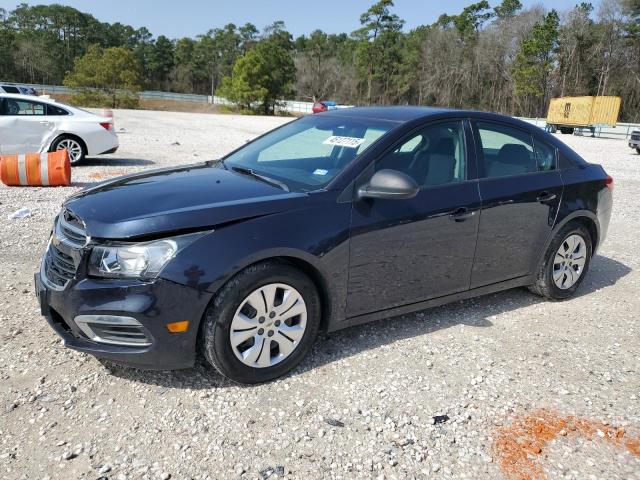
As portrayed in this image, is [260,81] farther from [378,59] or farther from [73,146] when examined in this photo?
[73,146]

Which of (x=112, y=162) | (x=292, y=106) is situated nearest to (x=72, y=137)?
(x=112, y=162)

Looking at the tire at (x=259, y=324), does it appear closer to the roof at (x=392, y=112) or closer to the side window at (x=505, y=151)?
the roof at (x=392, y=112)

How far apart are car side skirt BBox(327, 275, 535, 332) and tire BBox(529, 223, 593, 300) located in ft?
0.48

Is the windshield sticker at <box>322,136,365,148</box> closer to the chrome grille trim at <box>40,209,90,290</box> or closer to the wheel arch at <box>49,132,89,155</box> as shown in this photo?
the chrome grille trim at <box>40,209,90,290</box>

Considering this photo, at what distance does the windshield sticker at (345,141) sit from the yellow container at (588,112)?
38083mm

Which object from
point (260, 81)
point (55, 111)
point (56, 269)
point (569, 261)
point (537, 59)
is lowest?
point (569, 261)

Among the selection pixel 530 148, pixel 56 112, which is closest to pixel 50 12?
pixel 56 112

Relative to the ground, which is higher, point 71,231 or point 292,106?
point 292,106

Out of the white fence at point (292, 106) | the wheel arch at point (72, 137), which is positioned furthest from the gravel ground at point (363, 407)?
the white fence at point (292, 106)

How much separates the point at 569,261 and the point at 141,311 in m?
3.83

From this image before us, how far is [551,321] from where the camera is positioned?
4465 millimetres

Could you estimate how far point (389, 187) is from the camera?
333 cm

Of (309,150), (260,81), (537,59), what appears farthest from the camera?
(537,59)

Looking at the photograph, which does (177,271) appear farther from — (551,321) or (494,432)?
(551,321)
